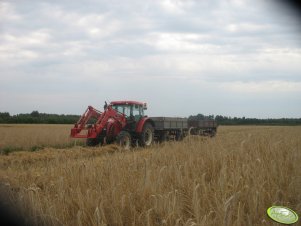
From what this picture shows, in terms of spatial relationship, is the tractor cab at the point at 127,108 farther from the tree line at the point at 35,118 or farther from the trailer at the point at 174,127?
the tree line at the point at 35,118

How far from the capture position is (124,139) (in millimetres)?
17062

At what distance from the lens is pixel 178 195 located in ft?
16.2

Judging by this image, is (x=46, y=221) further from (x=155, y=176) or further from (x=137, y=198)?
(x=155, y=176)

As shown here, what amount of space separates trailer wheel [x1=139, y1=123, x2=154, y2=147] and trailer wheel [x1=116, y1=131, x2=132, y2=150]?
85 cm

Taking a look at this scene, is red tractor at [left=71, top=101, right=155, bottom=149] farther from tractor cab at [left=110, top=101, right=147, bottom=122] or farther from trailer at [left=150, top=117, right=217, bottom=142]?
trailer at [left=150, top=117, right=217, bottom=142]

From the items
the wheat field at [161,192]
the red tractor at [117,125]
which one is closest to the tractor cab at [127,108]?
the red tractor at [117,125]

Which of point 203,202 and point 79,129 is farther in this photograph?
point 79,129

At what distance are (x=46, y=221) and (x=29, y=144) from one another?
16139 millimetres

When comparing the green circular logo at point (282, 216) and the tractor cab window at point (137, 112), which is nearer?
the green circular logo at point (282, 216)

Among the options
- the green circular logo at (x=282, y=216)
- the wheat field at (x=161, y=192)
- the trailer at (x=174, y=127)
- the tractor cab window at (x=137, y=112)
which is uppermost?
the tractor cab window at (x=137, y=112)

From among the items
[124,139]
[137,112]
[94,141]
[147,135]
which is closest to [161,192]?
[124,139]

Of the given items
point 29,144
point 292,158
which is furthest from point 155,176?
point 29,144

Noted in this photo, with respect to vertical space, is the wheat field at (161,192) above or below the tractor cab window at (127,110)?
below

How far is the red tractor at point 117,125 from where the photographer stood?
16889 mm
